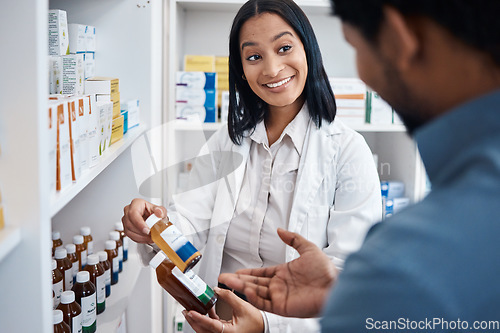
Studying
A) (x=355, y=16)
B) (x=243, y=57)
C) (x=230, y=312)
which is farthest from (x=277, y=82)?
(x=355, y=16)

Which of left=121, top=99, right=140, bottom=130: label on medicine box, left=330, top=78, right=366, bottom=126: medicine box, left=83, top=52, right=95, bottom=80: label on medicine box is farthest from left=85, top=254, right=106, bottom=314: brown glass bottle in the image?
left=330, top=78, right=366, bottom=126: medicine box

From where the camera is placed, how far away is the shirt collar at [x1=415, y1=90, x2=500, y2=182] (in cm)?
58

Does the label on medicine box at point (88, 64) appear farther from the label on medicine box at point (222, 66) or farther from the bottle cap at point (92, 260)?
the label on medicine box at point (222, 66)

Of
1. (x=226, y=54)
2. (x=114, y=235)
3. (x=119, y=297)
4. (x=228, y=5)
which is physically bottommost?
(x=119, y=297)

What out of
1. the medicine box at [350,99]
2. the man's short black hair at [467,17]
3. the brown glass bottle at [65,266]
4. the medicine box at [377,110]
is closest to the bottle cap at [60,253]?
the brown glass bottle at [65,266]

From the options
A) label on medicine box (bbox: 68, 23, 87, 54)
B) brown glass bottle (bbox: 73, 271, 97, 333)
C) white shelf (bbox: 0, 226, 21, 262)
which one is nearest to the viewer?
white shelf (bbox: 0, 226, 21, 262)

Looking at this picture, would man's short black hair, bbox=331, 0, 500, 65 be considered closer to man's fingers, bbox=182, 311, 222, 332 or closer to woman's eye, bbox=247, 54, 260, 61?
man's fingers, bbox=182, 311, 222, 332

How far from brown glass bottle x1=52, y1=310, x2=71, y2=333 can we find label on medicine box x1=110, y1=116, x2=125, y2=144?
0.53 meters

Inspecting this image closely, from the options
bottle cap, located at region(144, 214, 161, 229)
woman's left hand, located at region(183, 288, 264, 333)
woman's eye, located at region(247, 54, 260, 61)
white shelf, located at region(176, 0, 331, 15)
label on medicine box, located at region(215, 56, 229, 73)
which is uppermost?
white shelf, located at region(176, 0, 331, 15)

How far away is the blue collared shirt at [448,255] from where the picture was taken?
1.84ft

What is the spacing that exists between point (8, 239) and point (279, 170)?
3.36ft

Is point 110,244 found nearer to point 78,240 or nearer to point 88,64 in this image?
point 78,240

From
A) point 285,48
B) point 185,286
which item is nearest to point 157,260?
point 185,286

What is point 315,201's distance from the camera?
1.60 meters
